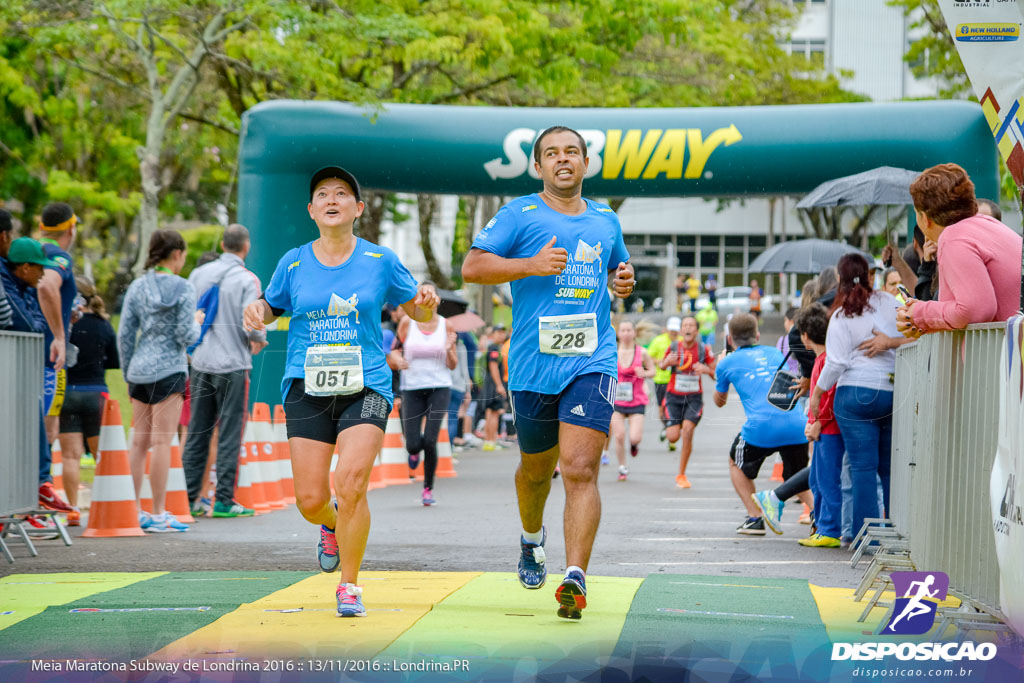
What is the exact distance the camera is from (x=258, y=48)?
17.0 metres

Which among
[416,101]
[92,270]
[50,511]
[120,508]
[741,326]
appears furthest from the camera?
[92,270]

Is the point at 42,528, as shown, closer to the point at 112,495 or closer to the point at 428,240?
the point at 112,495

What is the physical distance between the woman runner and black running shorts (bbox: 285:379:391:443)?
8.48 metres

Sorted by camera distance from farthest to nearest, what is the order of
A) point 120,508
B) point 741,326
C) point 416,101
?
point 416,101
point 741,326
point 120,508

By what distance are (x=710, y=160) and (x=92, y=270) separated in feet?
68.8

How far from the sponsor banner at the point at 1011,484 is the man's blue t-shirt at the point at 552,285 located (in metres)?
1.66

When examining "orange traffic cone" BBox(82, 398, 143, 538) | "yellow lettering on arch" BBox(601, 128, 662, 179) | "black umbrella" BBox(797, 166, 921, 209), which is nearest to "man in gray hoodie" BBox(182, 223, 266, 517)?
"orange traffic cone" BBox(82, 398, 143, 538)

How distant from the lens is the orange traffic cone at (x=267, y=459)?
11.0m

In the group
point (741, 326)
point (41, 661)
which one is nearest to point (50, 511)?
point (41, 661)

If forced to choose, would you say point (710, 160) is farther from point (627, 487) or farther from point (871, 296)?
point (871, 296)

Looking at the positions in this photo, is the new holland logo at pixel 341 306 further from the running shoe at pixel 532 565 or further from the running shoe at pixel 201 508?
the running shoe at pixel 201 508

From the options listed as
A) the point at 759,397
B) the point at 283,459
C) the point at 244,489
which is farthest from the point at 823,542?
the point at 283,459

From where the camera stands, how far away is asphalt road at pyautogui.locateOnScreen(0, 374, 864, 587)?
7.64m

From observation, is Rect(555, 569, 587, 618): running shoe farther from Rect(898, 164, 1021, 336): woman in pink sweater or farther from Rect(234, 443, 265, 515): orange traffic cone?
Rect(234, 443, 265, 515): orange traffic cone
